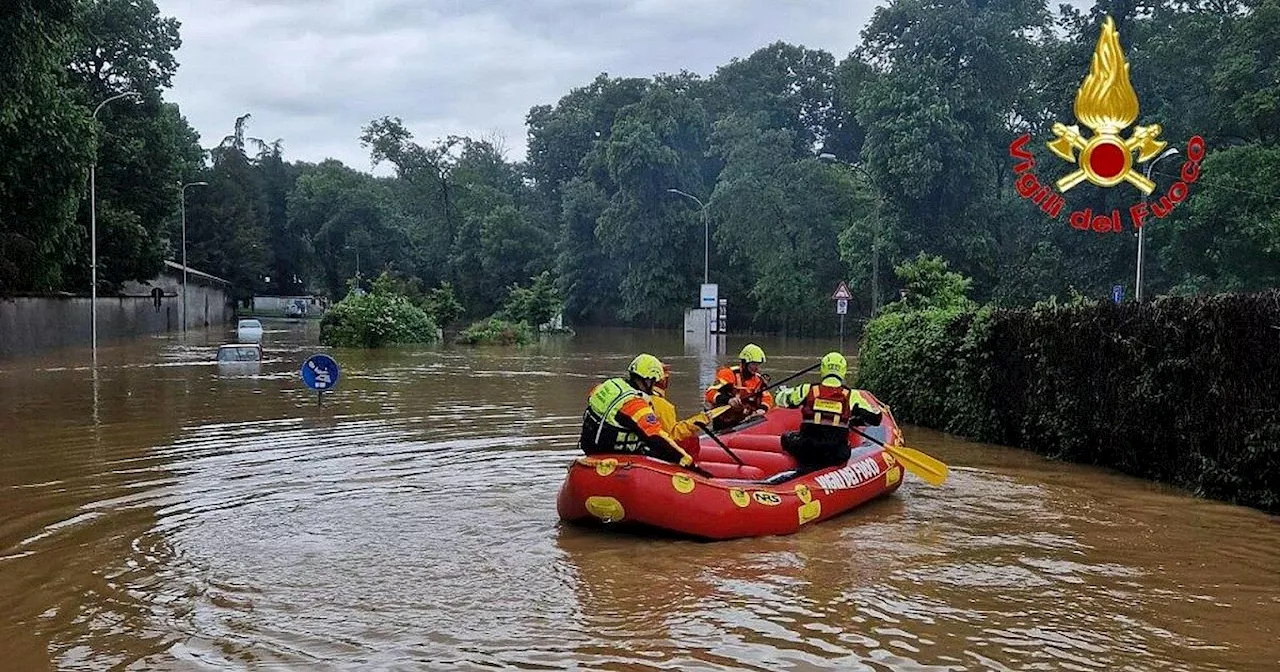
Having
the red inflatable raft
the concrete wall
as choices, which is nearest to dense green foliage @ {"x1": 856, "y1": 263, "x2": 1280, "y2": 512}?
the red inflatable raft

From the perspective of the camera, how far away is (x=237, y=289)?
82250mm

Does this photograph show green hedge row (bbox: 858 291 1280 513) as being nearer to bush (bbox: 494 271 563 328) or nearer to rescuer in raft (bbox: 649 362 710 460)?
rescuer in raft (bbox: 649 362 710 460)

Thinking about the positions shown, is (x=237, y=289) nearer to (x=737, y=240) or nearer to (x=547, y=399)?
(x=737, y=240)

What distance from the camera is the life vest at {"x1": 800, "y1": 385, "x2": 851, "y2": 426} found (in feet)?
33.9

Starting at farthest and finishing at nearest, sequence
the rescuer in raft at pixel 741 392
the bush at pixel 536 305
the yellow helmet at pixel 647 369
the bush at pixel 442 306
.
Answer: the bush at pixel 536 305
the bush at pixel 442 306
the rescuer in raft at pixel 741 392
the yellow helmet at pixel 647 369

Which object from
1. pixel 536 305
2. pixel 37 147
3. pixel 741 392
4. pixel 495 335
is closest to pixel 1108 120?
pixel 741 392

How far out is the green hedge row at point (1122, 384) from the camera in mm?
10055

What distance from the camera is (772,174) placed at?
54.2m

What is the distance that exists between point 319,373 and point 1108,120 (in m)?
14.6

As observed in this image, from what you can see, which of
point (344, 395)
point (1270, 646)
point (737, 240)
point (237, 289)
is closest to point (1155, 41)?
point (737, 240)

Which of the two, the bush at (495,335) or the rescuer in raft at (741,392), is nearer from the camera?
the rescuer in raft at (741,392)

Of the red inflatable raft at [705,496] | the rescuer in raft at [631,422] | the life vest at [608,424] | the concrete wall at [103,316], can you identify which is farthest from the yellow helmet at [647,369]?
the concrete wall at [103,316]

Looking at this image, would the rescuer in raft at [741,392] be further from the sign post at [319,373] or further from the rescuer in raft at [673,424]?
the sign post at [319,373]

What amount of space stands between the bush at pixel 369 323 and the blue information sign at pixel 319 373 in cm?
2156
